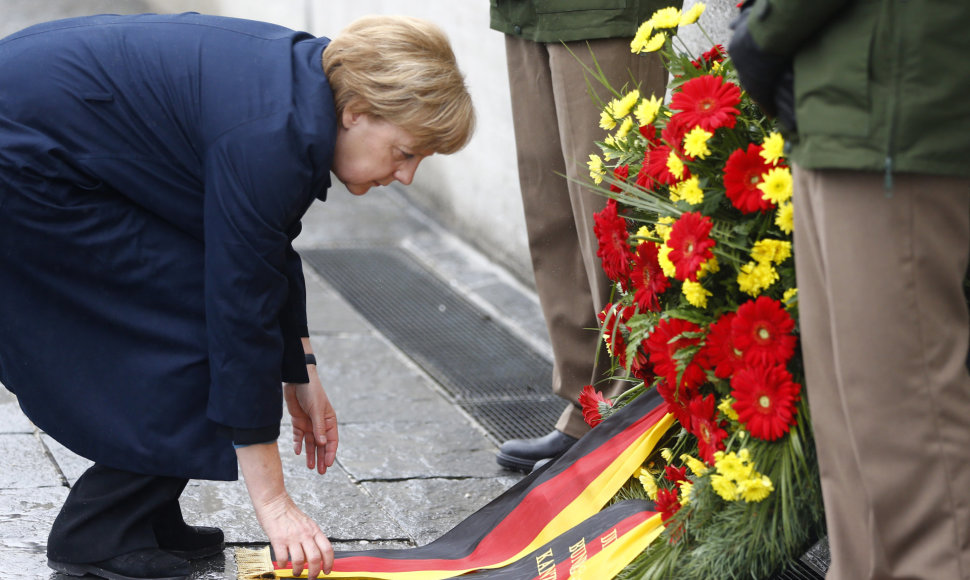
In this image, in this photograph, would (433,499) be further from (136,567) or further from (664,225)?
(664,225)

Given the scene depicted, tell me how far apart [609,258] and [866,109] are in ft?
2.79

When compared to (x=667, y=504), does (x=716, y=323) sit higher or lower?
higher

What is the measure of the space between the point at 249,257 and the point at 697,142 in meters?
0.86

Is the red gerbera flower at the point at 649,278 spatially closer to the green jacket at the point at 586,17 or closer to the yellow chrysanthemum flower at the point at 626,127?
the yellow chrysanthemum flower at the point at 626,127

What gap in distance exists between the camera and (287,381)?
8.33 ft

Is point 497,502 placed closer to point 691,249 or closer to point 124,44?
point 691,249

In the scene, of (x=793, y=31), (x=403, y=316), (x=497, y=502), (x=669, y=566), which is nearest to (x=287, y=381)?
→ (x=497, y=502)

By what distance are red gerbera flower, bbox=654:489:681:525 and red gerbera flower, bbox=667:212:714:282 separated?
0.43 metres

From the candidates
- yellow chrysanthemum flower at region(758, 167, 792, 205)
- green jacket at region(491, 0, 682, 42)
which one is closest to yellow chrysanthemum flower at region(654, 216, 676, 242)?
yellow chrysanthemum flower at region(758, 167, 792, 205)

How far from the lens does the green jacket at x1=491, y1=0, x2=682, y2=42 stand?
9.33ft

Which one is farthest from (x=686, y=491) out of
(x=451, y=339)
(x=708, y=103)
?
(x=451, y=339)

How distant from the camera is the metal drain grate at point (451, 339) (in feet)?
12.2

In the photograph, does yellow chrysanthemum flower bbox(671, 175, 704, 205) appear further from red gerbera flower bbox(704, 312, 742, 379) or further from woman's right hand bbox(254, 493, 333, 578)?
woman's right hand bbox(254, 493, 333, 578)

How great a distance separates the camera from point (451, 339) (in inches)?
171
